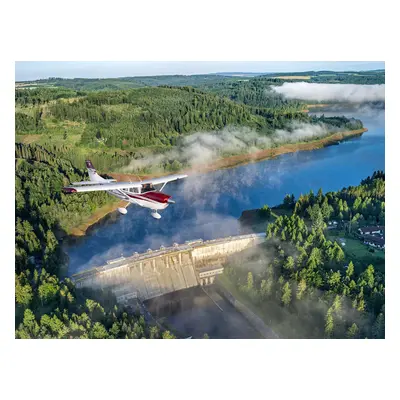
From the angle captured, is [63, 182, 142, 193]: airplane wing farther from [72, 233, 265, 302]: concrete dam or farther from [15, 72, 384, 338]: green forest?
[72, 233, 265, 302]: concrete dam

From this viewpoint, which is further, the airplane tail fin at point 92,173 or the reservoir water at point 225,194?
the reservoir water at point 225,194

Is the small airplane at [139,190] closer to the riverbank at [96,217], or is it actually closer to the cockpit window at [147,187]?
the cockpit window at [147,187]

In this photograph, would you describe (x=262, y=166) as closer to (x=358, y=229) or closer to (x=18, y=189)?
(x=358, y=229)

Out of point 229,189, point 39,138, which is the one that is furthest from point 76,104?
point 229,189

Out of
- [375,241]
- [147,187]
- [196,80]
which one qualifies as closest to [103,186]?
[147,187]

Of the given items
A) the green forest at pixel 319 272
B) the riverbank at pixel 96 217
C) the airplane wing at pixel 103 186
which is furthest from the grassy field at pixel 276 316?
the airplane wing at pixel 103 186

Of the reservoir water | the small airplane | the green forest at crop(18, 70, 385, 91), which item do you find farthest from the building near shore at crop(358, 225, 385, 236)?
the small airplane
